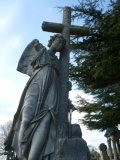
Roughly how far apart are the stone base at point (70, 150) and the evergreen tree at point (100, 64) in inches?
301

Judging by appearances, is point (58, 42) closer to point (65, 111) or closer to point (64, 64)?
point (64, 64)

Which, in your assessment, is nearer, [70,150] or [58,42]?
[70,150]

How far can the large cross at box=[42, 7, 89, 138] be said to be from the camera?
4.00 metres

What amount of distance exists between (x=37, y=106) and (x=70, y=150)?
108 centimetres

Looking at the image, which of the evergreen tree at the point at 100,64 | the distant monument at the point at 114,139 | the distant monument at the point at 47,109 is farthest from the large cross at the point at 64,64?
the distant monument at the point at 114,139

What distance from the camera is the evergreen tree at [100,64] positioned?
10898 mm

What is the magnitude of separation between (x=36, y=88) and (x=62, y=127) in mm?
944

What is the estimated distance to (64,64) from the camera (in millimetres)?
4750

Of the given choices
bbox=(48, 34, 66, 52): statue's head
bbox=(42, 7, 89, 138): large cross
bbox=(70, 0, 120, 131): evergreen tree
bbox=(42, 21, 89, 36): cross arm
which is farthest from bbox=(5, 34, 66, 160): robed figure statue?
bbox=(70, 0, 120, 131): evergreen tree

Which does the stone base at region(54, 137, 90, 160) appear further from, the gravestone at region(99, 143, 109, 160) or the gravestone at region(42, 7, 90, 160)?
the gravestone at region(99, 143, 109, 160)

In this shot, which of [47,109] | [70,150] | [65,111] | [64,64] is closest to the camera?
[70,150]

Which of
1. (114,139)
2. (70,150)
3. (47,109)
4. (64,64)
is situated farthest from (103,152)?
(70,150)

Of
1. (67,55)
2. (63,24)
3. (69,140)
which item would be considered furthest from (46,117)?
(63,24)

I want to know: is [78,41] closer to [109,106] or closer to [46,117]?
[109,106]
